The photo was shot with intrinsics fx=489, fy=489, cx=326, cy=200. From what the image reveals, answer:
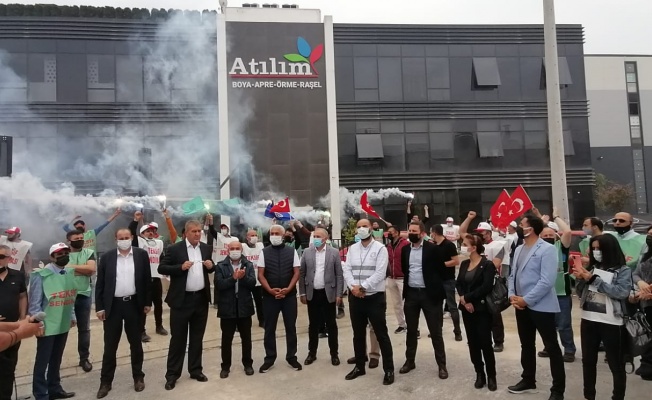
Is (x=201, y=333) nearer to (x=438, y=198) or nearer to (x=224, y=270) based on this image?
(x=224, y=270)

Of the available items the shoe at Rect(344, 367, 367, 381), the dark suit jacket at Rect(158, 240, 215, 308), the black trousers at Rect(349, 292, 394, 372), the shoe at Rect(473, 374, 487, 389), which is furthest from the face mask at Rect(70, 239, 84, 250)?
the shoe at Rect(473, 374, 487, 389)

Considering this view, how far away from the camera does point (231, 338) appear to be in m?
6.57

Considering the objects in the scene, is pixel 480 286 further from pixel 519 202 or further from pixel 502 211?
pixel 502 211

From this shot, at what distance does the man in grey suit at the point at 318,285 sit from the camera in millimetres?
6957

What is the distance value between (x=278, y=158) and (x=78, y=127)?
8.42 m

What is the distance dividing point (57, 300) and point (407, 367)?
4392 mm

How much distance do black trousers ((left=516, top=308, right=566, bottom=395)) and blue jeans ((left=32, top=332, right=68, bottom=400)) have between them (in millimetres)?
5412

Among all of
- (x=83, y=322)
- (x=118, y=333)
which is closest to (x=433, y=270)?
(x=118, y=333)

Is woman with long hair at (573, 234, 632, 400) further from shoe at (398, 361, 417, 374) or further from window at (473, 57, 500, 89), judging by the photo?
window at (473, 57, 500, 89)

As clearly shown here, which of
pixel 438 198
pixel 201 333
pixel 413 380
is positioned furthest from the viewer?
pixel 438 198

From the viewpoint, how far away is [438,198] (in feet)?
75.0

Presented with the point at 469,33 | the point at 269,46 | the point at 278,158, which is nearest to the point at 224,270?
the point at 278,158

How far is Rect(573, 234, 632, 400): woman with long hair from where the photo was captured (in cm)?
493

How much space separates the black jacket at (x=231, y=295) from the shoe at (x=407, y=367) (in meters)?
2.14
